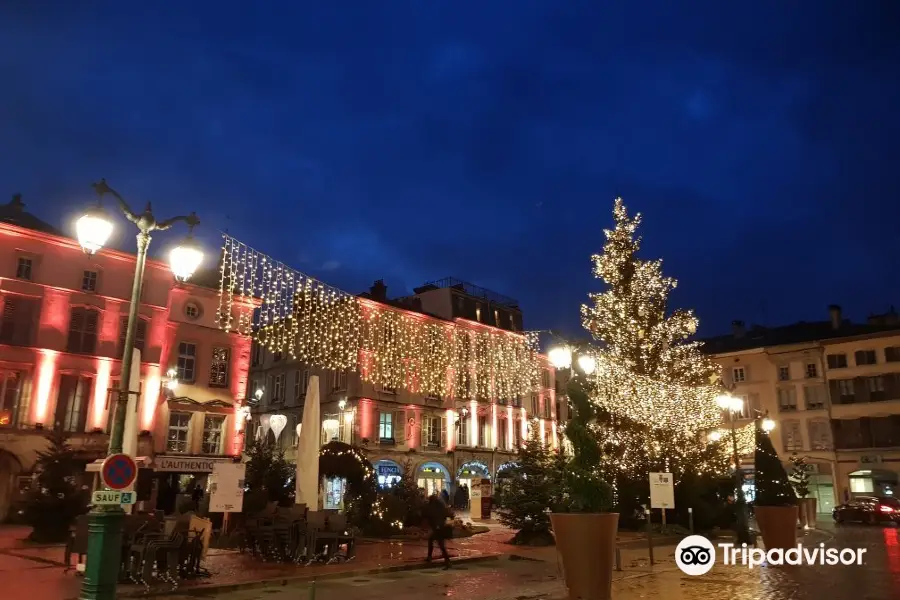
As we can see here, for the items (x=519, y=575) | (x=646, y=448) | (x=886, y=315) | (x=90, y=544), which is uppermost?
(x=886, y=315)

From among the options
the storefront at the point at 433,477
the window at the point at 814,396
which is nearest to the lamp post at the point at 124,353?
the storefront at the point at 433,477

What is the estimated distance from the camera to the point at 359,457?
20984 mm

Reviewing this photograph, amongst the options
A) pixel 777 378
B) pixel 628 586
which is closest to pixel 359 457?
pixel 628 586

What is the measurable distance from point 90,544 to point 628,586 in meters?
8.82

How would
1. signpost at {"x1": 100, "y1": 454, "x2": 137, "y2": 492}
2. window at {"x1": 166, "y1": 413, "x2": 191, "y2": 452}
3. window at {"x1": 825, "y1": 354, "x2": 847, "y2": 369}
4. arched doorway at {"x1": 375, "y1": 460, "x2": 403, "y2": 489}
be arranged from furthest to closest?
window at {"x1": 825, "y1": 354, "x2": 847, "y2": 369}
arched doorway at {"x1": 375, "y1": 460, "x2": 403, "y2": 489}
window at {"x1": 166, "y1": 413, "x2": 191, "y2": 452}
signpost at {"x1": 100, "y1": 454, "x2": 137, "y2": 492}

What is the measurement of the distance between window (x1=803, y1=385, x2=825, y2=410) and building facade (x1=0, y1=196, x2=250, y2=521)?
3868cm

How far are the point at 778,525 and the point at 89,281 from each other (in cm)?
2809

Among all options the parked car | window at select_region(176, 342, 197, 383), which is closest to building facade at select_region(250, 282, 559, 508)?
window at select_region(176, 342, 197, 383)

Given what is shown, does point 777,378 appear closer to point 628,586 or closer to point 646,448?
point 646,448

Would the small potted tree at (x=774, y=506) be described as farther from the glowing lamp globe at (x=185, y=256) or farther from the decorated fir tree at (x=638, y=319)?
the glowing lamp globe at (x=185, y=256)

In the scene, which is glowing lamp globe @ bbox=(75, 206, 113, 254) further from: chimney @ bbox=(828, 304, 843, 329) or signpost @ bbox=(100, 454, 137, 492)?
chimney @ bbox=(828, 304, 843, 329)

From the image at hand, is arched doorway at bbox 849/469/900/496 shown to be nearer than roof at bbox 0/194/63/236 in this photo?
No

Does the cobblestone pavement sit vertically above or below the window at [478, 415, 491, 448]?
below

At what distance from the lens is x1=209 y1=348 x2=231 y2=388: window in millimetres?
33531
